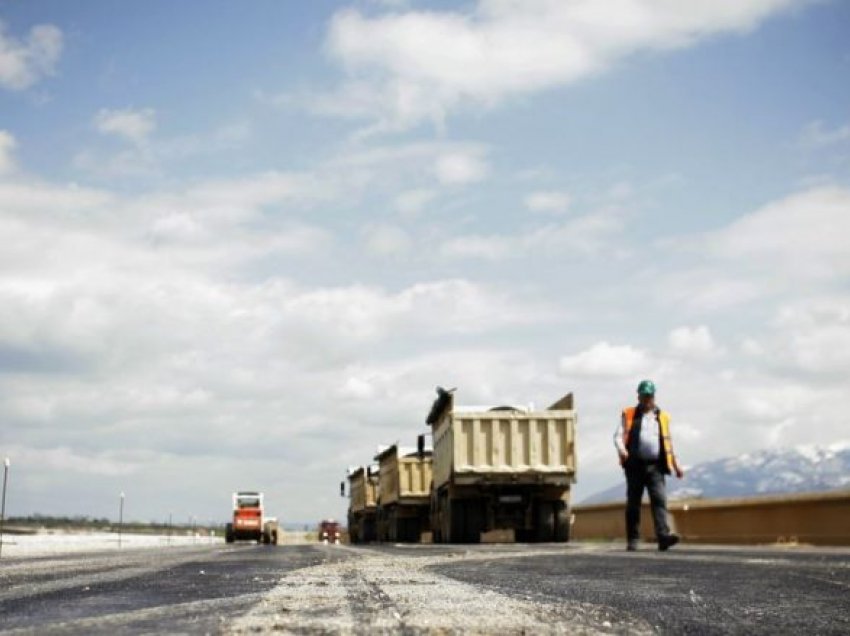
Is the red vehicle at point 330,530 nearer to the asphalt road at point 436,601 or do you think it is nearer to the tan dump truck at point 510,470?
the tan dump truck at point 510,470

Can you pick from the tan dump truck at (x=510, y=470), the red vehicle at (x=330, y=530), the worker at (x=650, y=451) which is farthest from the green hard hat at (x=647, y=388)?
the red vehicle at (x=330, y=530)

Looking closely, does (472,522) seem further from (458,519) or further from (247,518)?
(247,518)

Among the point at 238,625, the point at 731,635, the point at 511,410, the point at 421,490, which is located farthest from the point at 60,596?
the point at 421,490

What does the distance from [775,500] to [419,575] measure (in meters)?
16.1

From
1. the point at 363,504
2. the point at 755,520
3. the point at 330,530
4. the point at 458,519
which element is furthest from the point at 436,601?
the point at 330,530

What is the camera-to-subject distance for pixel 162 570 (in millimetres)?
10406

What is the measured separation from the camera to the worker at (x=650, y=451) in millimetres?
14672

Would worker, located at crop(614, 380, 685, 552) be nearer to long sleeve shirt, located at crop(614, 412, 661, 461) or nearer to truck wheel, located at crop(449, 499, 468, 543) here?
long sleeve shirt, located at crop(614, 412, 661, 461)

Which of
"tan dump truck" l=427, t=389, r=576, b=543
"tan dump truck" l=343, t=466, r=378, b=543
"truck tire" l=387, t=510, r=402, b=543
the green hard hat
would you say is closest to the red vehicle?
"tan dump truck" l=343, t=466, r=378, b=543

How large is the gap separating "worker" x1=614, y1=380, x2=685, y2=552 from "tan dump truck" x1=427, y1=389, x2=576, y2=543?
8223 mm

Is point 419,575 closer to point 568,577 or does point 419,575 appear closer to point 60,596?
point 568,577

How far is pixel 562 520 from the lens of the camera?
23.6m

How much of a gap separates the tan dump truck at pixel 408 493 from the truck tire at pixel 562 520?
7151mm

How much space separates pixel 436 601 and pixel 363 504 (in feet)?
123
